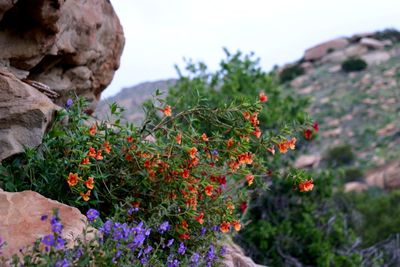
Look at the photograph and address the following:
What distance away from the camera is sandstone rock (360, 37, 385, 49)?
37.2 meters

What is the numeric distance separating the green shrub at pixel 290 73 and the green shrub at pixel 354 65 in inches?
125

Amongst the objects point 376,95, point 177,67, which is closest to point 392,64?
point 376,95

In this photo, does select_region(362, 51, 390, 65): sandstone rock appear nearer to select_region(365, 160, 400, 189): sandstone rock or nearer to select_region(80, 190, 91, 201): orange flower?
select_region(365, 160, 400, 189): sandstone rock

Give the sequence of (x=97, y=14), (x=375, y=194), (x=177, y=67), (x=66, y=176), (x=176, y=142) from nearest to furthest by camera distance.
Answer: (x=66, y=176), (x=176, y=142), (x=97, y=14), (x=177, y=67), (x=375, y=194)

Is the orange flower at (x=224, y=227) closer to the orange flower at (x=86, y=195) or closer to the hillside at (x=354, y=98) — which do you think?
the orange flower at (x=86, y=195)

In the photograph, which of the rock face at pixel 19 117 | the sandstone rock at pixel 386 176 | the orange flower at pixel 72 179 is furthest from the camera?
the sandstone rock at pixel 386 176

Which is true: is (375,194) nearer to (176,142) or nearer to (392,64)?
(392,64)

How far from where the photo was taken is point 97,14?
550cm

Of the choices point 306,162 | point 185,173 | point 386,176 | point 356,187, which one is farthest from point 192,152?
point 386,176

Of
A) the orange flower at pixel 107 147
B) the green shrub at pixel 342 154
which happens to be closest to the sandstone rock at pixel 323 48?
the green shrub at pixel 342 154

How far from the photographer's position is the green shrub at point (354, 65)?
109ft

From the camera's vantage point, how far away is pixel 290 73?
36.5 m

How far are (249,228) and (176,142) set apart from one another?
22.3 feet

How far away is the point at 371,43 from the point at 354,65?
500cm
